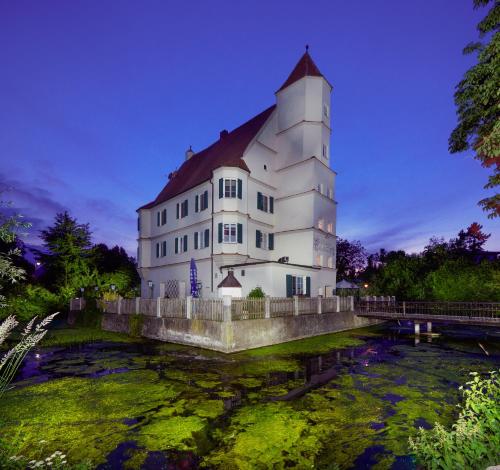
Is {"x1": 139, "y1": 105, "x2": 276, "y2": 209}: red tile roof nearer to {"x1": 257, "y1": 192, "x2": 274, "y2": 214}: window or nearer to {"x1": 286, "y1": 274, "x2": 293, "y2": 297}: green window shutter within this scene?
{"x1": 257, "y1": 192, "x2": 274, "y2": 214}: window

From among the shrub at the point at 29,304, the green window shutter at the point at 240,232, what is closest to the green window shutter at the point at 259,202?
the green window shutter at the point at 240,232

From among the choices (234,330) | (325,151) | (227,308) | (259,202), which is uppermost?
(325,151)

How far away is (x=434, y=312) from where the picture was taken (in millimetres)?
20922

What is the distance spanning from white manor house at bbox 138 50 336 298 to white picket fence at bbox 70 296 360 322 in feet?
12.2

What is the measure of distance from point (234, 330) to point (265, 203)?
621 inches

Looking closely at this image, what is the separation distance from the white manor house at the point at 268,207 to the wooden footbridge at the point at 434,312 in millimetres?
4446

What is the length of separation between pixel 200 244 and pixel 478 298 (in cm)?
2051

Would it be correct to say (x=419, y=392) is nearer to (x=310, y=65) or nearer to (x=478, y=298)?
(x=478, y=298)

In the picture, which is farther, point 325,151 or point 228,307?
point 325,151

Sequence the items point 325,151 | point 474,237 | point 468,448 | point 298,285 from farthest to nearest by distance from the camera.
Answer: point 474,237 < point 325,151 < point 298,285 < point 468,448

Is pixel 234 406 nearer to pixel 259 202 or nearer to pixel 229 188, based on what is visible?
pixel 229 188

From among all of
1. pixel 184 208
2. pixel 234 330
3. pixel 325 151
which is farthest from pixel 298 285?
pixel 184 208

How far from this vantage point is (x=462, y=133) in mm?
8367

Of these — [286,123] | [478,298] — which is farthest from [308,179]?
[478,298]
